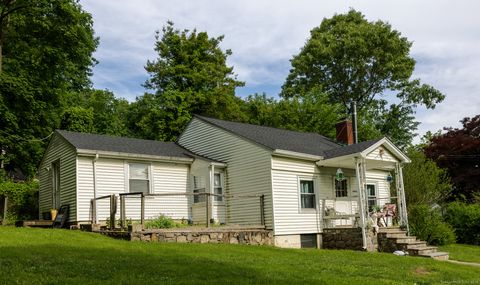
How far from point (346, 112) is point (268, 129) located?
22.6 meters

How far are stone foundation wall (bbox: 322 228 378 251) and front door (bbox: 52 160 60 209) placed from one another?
9.96m

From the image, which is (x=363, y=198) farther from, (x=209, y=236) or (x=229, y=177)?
(x=209, y=236)

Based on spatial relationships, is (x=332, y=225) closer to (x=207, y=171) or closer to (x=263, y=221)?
(x=263, y=221)

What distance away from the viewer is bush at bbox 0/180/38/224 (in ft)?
73.0

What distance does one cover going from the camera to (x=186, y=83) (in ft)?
124

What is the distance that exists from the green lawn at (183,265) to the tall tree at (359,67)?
2961cm

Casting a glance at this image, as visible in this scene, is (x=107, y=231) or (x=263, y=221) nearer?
(x=107, y=231)

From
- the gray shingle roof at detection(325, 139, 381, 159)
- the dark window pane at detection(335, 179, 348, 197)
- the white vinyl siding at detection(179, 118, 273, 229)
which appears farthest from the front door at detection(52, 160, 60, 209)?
the dark window pane at detection(335, 179, 348, 197)

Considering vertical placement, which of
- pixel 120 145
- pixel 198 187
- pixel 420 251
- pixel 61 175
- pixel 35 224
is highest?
pixel 120 145

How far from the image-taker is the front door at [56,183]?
62.1ft

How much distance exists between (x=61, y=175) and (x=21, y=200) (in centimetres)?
531

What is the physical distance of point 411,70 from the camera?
140 ft

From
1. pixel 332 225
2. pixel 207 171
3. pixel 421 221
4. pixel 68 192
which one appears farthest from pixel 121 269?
pixel 421 221

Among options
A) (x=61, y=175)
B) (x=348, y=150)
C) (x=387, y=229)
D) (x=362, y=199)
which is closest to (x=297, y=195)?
(x=362, y=199)
